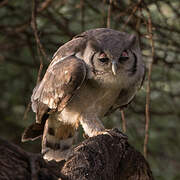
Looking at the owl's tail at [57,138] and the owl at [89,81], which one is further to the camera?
the owl's tail at [57,138]

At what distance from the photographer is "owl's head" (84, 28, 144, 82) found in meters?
3.49

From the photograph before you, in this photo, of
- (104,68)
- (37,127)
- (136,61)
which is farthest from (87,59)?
(37,127)

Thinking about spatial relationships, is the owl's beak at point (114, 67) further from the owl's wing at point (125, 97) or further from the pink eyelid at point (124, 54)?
the owl's wing at point (125, 97)

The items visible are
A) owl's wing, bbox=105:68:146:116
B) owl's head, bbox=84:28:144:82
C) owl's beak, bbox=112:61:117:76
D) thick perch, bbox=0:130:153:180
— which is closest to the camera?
thick perch, bbox=0:130:153:180

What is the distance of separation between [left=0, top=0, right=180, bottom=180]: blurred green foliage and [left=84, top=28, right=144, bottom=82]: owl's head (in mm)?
1434

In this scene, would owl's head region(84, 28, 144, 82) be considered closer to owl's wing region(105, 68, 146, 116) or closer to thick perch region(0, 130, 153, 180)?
owl's wing region(105, 68, 146, 116)

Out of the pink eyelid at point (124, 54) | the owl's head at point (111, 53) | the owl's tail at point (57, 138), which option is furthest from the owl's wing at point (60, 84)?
the pink eyelid at point (124, 54)

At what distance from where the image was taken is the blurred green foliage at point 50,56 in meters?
5.32

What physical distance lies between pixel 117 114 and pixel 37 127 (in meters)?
1.79

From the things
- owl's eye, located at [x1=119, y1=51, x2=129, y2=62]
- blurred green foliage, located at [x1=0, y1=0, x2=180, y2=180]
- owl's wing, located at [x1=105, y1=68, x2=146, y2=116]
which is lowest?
blurred green foliage, located at [x1=0, y1=0, x2=180, y2=180]

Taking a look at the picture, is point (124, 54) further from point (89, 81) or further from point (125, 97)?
point (125, 97)

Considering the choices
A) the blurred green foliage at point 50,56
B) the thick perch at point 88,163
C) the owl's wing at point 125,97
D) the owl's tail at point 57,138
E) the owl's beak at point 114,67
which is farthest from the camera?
the blurred green foliage at point 50,56

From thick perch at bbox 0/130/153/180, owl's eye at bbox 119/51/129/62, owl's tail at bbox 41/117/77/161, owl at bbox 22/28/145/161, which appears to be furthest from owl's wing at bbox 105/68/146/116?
thick perch at bbox 0/130/153/180

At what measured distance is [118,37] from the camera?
362 cm
